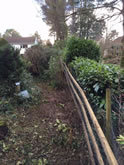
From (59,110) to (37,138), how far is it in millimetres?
1283

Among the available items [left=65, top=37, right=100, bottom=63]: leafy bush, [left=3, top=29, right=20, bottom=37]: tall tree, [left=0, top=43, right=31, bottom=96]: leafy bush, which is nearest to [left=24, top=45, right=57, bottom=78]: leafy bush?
[left=65, top=37, right=100, bottom=63]: leafy bush

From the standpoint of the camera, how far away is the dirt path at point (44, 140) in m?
2.00

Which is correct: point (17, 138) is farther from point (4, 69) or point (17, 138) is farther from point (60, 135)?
point (4, 69)

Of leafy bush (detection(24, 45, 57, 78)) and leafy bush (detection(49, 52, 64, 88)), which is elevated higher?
leafy bush (detection(24, 45, 57, 78))

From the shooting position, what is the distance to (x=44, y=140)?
2.45 m

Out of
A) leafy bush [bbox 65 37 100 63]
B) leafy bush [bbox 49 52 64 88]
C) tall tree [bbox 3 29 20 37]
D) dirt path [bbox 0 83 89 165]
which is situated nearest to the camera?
dirt path [bbox 0 83 89 165]

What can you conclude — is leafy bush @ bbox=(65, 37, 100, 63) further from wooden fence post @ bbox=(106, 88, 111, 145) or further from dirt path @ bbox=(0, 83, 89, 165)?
wooden fence post @ bbox=(106, 88, 111, 145)

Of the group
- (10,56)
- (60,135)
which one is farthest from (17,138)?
(10,56)

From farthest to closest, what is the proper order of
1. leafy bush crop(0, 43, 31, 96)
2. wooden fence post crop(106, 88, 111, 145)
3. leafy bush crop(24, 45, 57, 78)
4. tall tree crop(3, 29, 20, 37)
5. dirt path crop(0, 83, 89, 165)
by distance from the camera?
tall tree crop(3, 29, 20, 37)
leafy bush crop(24, 45, 57, 78)
leafy bush crop(0, 43, 31, 96)
dirt path crop(0, 83, 89, 165)
wooden fence post crop(106, 88, 111, 145)

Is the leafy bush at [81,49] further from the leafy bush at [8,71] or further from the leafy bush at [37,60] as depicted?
the leafy bush at [37,60]

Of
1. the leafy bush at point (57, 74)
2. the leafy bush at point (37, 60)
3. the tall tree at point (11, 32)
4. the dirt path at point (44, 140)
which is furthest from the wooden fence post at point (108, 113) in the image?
the tall tree at point (11, 32)

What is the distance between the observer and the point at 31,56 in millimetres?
7398

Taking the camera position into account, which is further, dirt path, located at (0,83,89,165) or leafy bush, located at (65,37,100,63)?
leafy bush, located at (65,37,100,63)

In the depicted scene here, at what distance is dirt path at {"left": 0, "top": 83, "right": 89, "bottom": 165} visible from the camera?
2000mm
